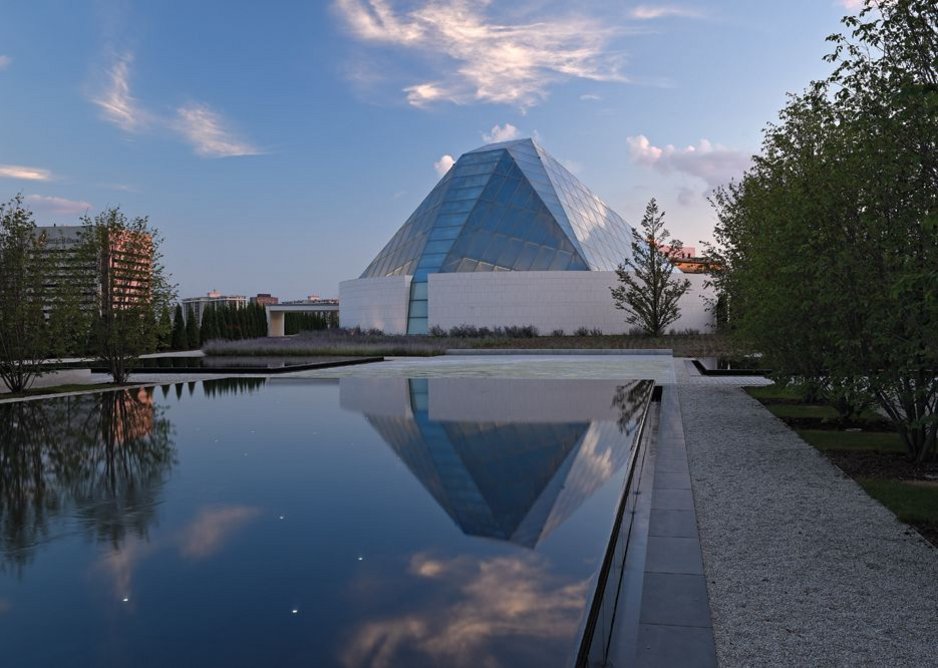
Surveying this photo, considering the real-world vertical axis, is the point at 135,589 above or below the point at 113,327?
below

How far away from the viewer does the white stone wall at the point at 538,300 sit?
1768 inches

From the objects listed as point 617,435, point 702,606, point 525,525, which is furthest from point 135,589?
point 617,435

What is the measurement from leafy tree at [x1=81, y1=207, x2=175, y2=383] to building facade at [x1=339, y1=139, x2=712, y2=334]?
81.3 ft

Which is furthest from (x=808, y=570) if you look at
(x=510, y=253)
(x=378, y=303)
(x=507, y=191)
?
(x=507, y=191)

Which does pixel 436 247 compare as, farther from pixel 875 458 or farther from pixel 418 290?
pixel 875 458

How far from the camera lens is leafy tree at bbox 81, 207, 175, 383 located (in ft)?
70.7

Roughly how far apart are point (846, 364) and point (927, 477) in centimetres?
162

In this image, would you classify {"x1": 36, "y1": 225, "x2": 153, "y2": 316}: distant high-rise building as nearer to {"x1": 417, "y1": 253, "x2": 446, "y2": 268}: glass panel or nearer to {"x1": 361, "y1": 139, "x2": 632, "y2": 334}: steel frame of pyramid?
{"x1": 361, "y1": 139, "x2": 632, "y2": 334}: steel frame of pyramid

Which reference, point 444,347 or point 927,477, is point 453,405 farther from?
point 444,347

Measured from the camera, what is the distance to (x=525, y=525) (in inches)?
257

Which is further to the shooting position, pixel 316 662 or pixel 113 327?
pixel 113 327

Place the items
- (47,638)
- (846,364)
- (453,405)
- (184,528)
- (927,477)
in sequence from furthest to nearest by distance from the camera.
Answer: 1. (453,405)
2. (846,364)
3. (927,477)
4. (184,528)
5. (47,638)

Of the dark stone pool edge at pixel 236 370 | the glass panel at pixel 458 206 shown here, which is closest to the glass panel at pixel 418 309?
the glass panel at pixel 458 206

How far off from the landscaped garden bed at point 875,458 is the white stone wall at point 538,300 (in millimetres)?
28925
